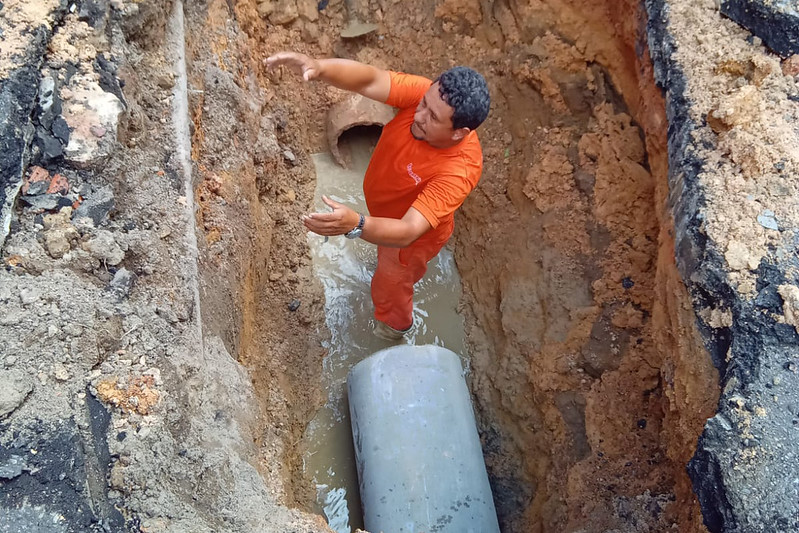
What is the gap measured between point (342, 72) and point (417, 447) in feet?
6.64

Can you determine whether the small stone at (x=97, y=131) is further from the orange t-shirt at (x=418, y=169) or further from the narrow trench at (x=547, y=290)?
the orange t-shirt at (x=418, y=169)

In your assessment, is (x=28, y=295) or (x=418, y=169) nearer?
(x=28, y=295)

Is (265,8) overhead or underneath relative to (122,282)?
overhead

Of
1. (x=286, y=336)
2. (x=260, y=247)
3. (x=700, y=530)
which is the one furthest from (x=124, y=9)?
(x=700, y=530)

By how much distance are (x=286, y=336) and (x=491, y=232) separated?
1634 mm

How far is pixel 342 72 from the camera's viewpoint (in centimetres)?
304

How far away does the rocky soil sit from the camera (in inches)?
76.5

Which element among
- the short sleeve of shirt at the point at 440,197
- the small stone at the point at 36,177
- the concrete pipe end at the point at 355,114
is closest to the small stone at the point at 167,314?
the small stone at the point at 36,177

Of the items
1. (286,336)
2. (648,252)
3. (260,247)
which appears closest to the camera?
(648,252)

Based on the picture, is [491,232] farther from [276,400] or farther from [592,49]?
[276,400]

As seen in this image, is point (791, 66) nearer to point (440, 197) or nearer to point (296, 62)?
point (440, 197)

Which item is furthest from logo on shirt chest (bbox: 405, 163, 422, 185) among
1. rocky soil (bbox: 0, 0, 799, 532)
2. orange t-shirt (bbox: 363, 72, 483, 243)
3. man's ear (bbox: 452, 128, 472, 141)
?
rocky soil (bbox: 0, 0, 799, 532)

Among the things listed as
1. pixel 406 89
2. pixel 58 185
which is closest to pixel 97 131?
pixel 58 185

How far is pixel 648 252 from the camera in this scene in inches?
128
